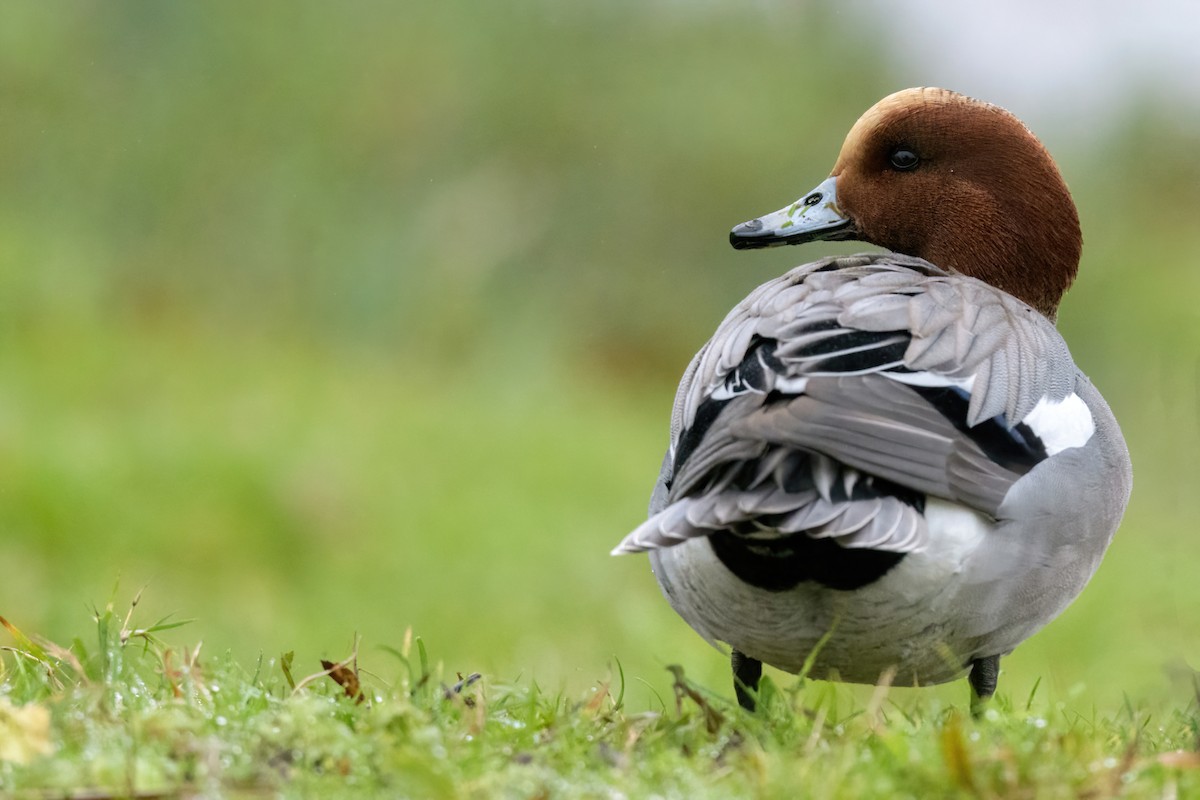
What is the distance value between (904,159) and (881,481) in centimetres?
155

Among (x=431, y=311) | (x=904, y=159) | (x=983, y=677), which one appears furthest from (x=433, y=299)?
(x=983, y=677)

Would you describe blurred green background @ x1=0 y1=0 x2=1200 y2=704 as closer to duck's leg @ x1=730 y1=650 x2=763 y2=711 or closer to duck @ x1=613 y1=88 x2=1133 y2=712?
duck's leg @ x1=730 y1=650 x2=763 y2=711

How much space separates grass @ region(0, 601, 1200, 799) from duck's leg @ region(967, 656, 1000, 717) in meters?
0.27

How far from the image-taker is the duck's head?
417 cm

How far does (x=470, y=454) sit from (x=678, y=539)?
17.7 ft

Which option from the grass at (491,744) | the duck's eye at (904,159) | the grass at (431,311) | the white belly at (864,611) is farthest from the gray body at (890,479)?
the grass at (431,311)

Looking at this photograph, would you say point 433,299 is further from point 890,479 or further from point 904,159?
point 890,479

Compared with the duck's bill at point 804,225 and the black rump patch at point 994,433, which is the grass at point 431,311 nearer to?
the black rump patch at point 994,433

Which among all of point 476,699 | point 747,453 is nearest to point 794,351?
point 747,453

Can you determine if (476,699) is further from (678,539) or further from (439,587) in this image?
(439,587)

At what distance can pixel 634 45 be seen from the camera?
10.5 m

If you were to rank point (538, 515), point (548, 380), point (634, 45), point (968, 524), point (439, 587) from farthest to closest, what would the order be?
point (634, 45), point (548, 380), point (538, 515), point (439, 587), point (968, 524)

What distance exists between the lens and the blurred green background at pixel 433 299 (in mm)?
6816

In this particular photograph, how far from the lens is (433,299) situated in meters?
9.22
